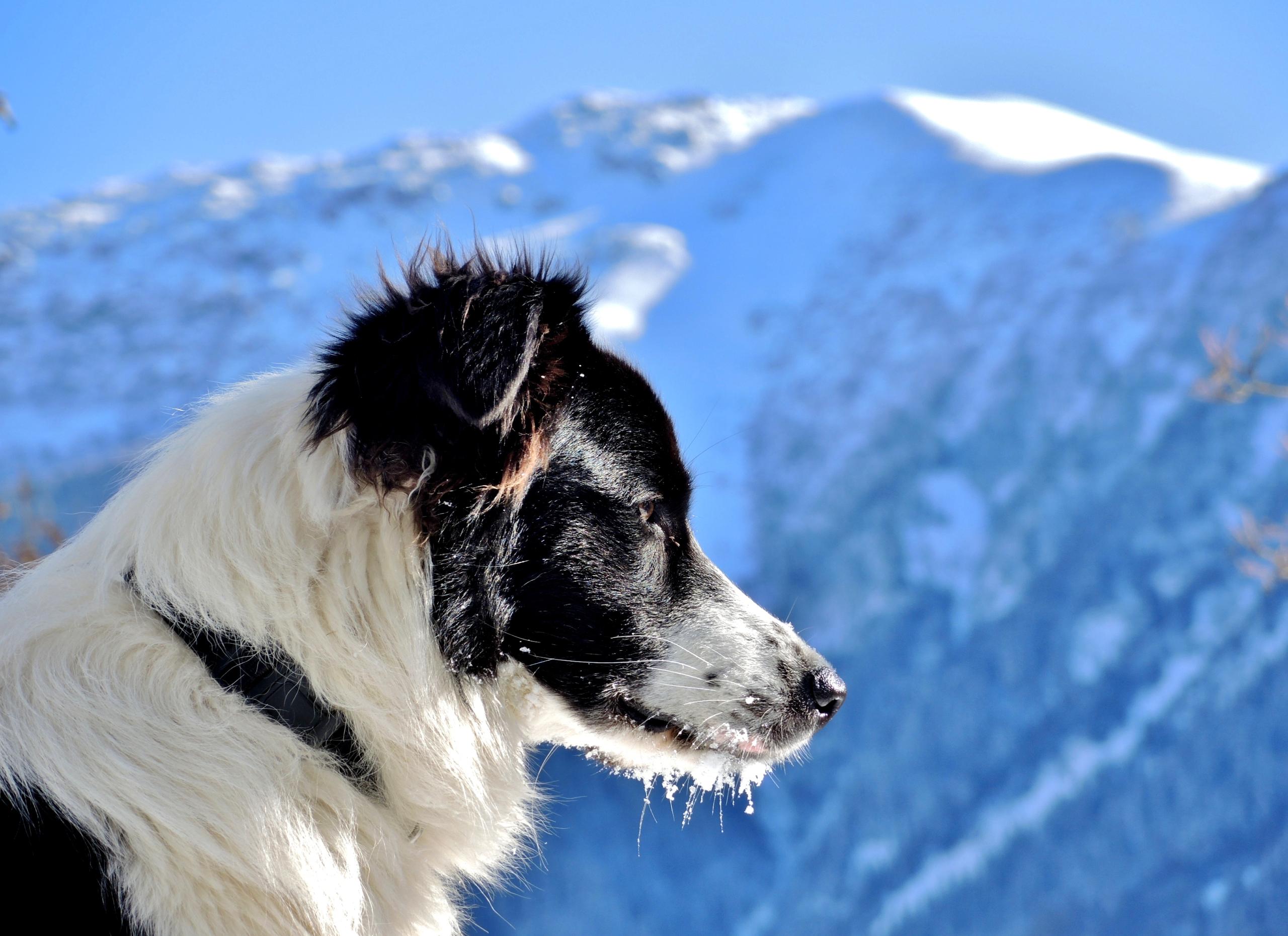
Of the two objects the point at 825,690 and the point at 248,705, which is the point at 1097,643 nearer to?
the point at 825,690

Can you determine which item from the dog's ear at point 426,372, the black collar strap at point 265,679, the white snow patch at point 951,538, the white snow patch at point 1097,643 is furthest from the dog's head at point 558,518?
the white snow patch at point 951,538

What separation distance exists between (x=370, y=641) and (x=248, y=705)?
0.72 ft

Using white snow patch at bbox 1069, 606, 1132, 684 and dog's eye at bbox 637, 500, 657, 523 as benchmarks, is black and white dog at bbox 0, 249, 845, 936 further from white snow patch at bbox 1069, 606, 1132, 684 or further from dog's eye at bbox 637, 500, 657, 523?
white snow patch at bbox 1069, 606, 1132, 684

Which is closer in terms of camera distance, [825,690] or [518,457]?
[518,457]

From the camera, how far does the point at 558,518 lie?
1785 millimetres

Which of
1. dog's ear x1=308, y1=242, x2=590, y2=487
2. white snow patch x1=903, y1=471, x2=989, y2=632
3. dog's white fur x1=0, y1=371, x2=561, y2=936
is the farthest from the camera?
white snow patch x1=903, y1=471, x2=989, y2=632

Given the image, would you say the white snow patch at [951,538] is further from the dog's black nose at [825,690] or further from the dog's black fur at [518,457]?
the dog's black fur at [518,457]

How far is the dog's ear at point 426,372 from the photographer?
1479 mm

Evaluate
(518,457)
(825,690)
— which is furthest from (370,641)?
(825,690)

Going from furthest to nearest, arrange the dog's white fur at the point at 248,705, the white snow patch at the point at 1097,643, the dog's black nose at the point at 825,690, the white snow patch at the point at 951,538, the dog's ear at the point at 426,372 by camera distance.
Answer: the white snow patch at the point at 951,538, the white snow patch at the point at 1097,643, the dog's black nose at the point at 825,690, the dog's ear at the point at 426,372, the dog's white fur at the point at 248,705

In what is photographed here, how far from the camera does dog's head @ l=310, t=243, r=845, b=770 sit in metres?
1.53

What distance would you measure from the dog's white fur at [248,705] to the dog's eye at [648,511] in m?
0.42

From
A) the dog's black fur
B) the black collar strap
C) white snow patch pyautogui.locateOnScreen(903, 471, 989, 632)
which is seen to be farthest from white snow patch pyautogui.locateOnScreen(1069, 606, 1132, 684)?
the black collar strap

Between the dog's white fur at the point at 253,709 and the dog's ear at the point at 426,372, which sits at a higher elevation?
the dog's ear at the point at 426,372
